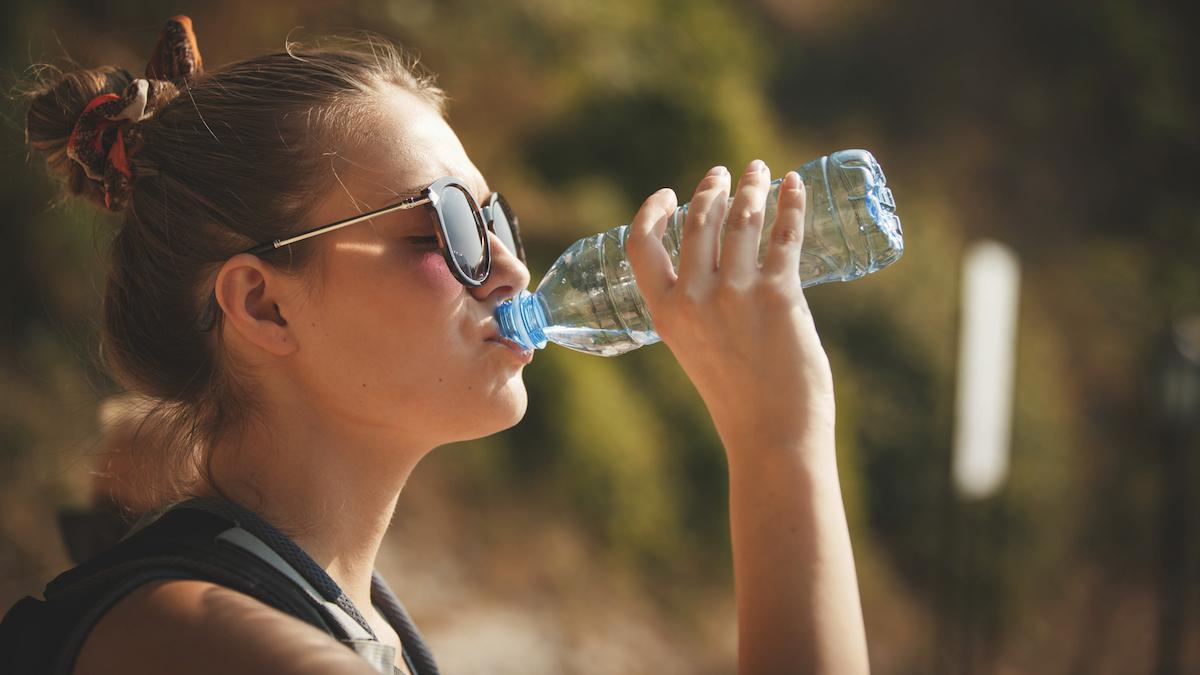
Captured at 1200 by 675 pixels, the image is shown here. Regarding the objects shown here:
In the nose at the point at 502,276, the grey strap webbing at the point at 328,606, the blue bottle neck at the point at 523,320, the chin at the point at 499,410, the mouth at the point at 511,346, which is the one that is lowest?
the grey strap webbing at the point at 328,606

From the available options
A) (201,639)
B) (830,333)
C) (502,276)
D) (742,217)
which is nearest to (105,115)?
(502,276)

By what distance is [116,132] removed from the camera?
1.74 metres

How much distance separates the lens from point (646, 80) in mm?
6359

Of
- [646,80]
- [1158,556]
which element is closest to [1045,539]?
[1158,556]

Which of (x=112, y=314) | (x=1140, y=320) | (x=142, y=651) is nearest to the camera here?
(x=142, y=651)

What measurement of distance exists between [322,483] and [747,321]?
27.6 inches

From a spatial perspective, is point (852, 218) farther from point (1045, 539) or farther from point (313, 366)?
point (1045, 539)

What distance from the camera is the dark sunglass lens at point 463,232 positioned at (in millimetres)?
1649

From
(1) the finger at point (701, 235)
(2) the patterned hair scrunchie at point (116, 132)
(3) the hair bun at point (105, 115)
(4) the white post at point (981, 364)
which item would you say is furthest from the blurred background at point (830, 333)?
(1) the finger at point (701, 235)

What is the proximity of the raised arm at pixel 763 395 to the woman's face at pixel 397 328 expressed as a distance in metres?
0.30

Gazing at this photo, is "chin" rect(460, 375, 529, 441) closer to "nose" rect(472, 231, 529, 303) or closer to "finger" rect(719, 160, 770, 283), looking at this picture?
"nose" rect(472, 231, 529, 303)

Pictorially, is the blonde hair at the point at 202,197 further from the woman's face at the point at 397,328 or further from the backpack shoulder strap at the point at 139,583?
the backpack shoulder strap at the point at 139,583

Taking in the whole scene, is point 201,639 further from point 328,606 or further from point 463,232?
point 463,232

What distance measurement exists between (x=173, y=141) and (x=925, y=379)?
239 inches
